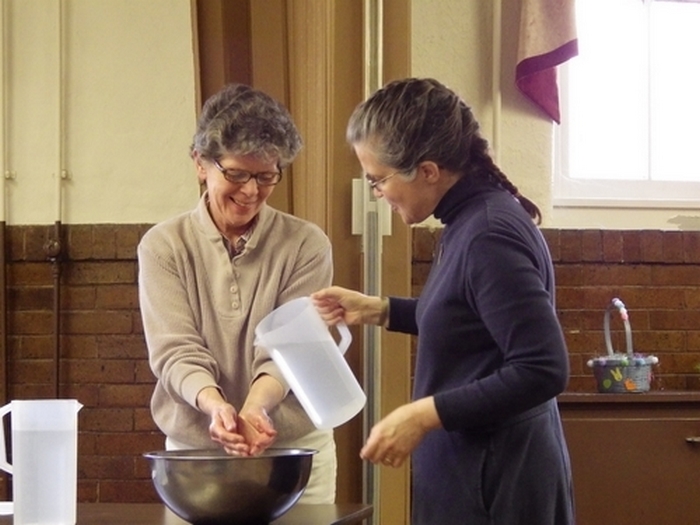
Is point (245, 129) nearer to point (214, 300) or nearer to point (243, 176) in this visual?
point (243, 176)

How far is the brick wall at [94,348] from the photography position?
336cm

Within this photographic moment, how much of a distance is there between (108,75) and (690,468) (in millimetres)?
2126


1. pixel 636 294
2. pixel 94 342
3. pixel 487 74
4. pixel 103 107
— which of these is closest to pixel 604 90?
pixel 487 74

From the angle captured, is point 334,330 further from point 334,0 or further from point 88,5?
point 88,5

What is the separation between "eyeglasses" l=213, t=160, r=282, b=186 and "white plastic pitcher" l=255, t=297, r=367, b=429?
1.32ft

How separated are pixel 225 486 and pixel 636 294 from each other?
7.65 feet

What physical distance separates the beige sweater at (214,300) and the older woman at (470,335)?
39 cm

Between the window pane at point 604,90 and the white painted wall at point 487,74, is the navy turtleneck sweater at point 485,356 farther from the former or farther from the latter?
the window pane at point 604,90

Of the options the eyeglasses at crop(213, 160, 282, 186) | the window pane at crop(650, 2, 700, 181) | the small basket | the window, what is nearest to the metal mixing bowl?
the eyeglasses at crop(213, 160, 282, 186)

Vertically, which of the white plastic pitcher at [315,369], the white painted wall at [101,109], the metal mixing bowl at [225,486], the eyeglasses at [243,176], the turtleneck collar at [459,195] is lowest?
the metal mixing bowl at [225,486]

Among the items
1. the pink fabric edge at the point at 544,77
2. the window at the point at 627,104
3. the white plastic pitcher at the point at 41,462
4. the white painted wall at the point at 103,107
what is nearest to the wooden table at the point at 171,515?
the white plastic pitcher at the point at 41,462

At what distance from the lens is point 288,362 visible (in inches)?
66.4

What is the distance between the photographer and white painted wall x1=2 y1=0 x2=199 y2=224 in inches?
134

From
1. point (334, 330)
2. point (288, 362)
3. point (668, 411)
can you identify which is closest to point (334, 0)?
point (334, 330)
